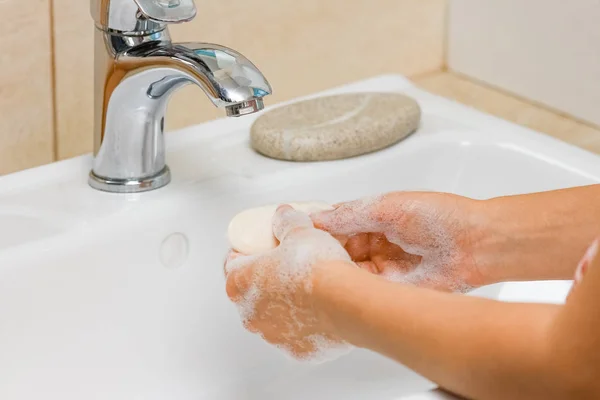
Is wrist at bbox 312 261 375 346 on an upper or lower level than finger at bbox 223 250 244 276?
upper

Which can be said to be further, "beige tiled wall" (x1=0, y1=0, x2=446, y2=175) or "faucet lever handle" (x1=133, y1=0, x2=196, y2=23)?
"beige tiled wall" (x1=0, y1=0, x2=446, y2=175)

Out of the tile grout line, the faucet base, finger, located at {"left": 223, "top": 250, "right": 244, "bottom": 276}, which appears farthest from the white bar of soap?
the tile grout line

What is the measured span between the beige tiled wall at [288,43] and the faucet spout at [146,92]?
74 mm

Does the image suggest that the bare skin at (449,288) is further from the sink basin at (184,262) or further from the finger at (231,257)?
the sink basin at (184,262)

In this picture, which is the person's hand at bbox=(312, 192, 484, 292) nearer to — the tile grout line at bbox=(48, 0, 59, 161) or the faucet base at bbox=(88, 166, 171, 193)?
the faucet base at bbox=(88, 166, 171, 193)

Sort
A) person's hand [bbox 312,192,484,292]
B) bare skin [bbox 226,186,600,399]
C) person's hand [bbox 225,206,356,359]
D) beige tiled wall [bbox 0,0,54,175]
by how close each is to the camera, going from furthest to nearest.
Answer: beige tiled wall [bbox 0,0,54,175] < person's hand [bbox 312,192,484,292] < person's hand [bbox 225,206,356,359] < bare skin [bbox 226,186,600,399]

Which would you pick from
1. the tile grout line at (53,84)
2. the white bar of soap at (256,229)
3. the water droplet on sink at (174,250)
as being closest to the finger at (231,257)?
the white bar of soap at (256,229)

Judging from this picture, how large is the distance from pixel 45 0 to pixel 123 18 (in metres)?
0.11

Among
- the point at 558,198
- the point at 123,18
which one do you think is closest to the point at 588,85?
the point at 558,198

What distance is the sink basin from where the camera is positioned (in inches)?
26.8

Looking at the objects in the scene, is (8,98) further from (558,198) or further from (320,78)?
(558,198)

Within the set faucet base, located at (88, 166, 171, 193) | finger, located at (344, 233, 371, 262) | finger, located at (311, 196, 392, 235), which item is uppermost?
finger, located at (311, 196, 392, 235)

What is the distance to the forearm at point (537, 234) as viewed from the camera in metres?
0.58

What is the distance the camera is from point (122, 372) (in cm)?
72
